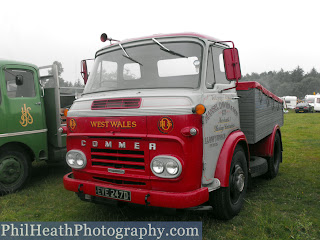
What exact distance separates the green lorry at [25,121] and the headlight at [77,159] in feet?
6.81

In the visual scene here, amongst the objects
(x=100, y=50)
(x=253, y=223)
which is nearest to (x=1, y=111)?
(x=100, y=50)

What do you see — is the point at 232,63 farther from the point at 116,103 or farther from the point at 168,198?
the point at 168,198

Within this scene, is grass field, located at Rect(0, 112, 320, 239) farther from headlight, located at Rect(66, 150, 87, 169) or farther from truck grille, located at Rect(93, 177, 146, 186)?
headlight, located at Rect(66, 150, 87, 169)

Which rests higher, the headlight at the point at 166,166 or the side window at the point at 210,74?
the side window at the point at 210,74

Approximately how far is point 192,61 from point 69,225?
9.01 ft

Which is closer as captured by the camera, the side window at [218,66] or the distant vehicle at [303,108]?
the side window at [218,66]

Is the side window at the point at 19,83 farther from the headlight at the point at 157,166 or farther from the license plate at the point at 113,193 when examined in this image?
the headlight at the point at 157,166

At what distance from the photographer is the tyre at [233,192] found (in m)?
3.81

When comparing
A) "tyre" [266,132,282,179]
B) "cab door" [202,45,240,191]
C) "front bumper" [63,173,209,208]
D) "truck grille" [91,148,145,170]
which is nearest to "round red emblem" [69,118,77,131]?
"truck grille" [91,148,145,170]

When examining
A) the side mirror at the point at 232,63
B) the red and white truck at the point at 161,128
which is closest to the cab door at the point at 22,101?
the red and white truck at the point at 161,128

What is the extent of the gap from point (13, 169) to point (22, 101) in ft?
4.23

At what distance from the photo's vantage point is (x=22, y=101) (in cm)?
564

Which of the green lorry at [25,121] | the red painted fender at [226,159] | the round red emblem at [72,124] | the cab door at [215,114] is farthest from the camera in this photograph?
the green lorry at [25,121]

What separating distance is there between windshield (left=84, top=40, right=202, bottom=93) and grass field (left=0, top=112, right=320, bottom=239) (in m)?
1.60
